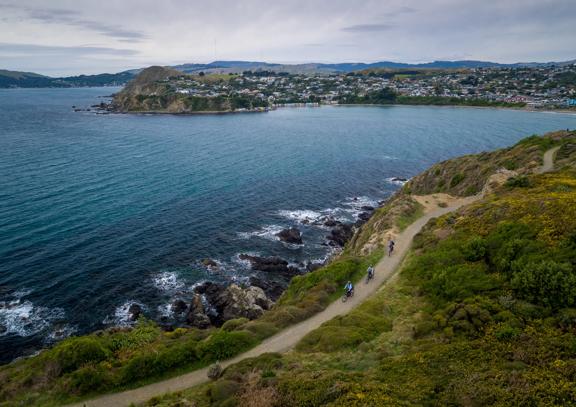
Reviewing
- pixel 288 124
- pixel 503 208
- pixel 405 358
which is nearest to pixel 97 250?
pixel 405 358

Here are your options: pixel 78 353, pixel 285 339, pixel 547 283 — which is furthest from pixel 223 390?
pixel 547 283

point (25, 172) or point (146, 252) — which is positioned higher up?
point (25, 172)

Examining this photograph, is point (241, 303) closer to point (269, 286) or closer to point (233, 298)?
point (233, 298)

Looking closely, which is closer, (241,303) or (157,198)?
(241,303)

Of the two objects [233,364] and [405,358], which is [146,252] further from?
[405,358]

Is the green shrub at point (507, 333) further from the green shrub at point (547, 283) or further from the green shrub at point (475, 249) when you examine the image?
the green shrub at point (475, 249)
